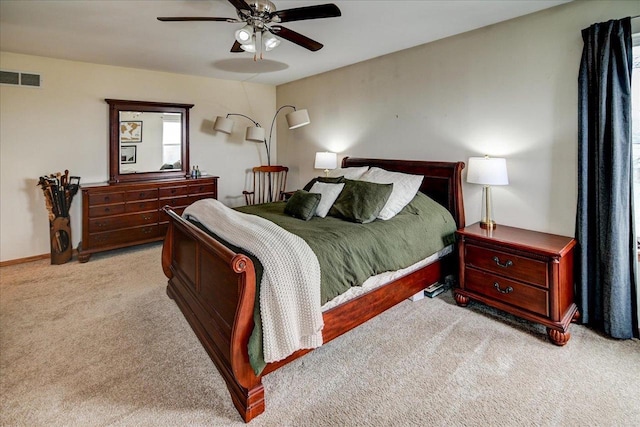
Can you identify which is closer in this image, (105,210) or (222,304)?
(222,304)

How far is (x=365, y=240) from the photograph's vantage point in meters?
2.42

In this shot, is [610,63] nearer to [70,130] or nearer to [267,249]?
[267,249]

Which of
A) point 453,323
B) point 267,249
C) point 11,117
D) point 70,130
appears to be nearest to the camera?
point 267,249

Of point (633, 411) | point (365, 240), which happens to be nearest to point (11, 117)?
point (365, 240)

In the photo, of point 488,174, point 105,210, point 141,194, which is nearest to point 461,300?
point 488,174

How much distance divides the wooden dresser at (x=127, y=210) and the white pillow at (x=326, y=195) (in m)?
2.32

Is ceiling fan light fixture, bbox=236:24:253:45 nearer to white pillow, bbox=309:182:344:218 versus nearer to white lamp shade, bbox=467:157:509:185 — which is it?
white pillow, bbox=309:182:344:218

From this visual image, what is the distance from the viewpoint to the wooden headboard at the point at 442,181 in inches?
130

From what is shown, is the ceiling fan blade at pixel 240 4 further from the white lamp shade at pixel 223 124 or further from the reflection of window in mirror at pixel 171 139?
the reflection of window in mirror at pixel 171 139

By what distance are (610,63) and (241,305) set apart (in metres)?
2.89

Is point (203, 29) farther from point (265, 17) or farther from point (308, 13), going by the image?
point (308, 13)

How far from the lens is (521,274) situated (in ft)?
8.34

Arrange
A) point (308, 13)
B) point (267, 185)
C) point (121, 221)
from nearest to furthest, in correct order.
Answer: point (308, 13) → point (121, 221) → point (267, 185)

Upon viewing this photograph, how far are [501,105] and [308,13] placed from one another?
1937 mm
